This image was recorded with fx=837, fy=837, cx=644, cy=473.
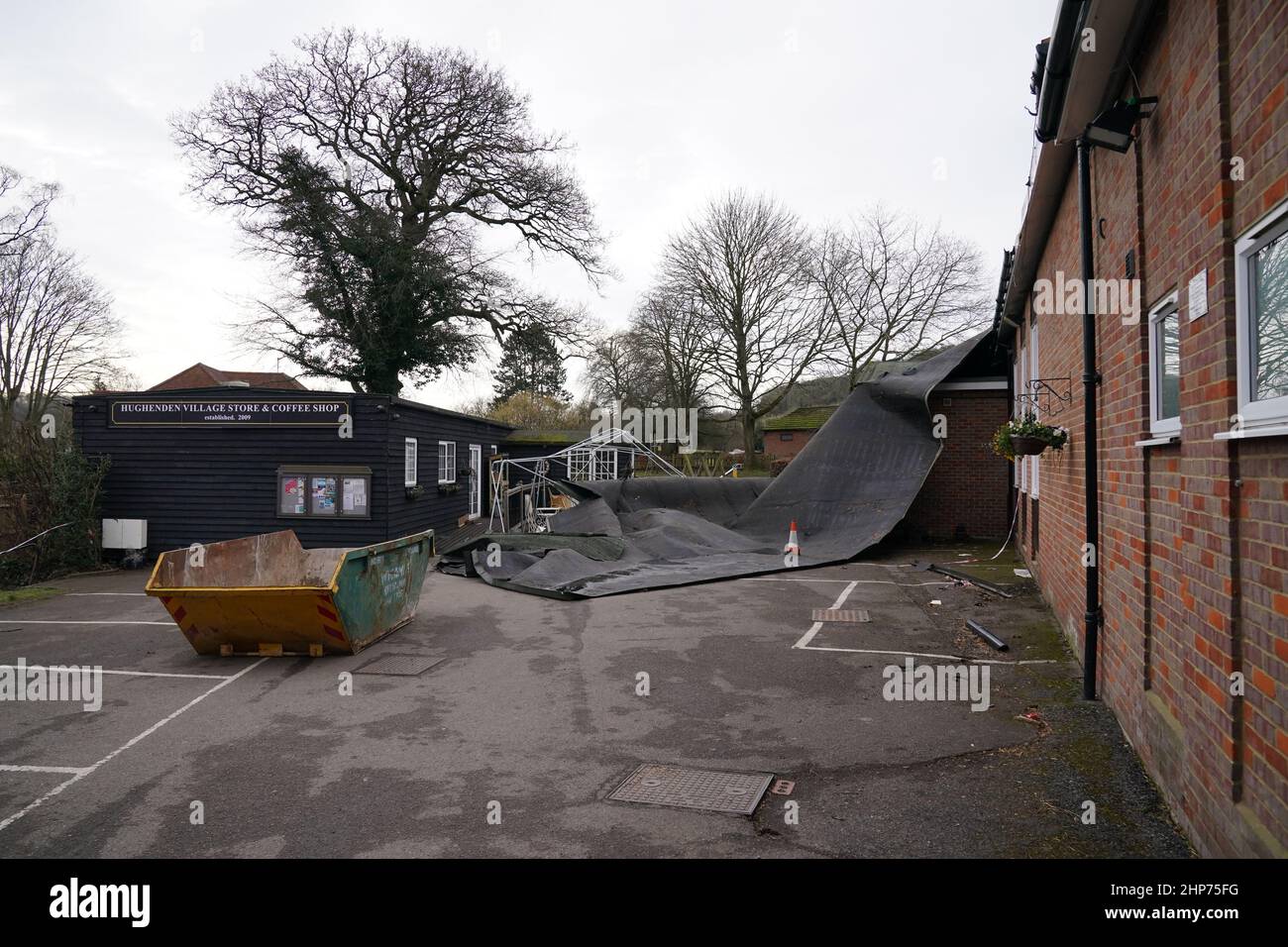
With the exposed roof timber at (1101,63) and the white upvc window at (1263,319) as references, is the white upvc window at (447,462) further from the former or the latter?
the white upvc window at (1263,319)

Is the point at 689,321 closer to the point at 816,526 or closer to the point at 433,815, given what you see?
the point at 816,526

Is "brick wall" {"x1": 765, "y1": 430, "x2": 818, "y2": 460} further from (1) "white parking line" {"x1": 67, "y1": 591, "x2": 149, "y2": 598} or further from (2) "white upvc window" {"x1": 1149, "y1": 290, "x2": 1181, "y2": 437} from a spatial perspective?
(2) "white upvc window" {"x1": 1149, "y1": 290, "x2": 1181, "y2": 437}

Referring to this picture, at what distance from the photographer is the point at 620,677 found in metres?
7.83

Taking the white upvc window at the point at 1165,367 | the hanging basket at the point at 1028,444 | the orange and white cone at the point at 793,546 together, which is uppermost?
the white upvc window at the point at 1165,367

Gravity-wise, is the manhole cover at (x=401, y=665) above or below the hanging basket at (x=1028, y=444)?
below

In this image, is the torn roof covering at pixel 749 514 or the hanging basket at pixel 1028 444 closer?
the hanging basket at pixel 1028 444

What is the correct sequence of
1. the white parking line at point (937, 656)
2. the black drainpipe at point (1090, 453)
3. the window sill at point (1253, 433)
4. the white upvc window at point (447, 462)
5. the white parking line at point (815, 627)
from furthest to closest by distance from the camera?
1. the white upvc window at point (447, 462)
2. the white parking line at point (815, 627)
3. the white parking line at point (937, 656)
4. the black drainpipe at point (1090, 453)
5. the window sill at point (1253, 433)

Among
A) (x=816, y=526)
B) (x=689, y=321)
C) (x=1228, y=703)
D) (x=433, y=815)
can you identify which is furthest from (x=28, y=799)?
(x=689, y=321)

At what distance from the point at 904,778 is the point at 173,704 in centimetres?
595

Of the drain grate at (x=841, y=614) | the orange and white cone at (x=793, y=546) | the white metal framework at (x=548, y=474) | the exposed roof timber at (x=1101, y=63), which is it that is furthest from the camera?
the white metal framework at (x=548, y=474)

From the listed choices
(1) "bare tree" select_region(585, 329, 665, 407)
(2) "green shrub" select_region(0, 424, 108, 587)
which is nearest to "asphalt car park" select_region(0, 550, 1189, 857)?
(2) "green shrub" select_region(0, 424, 108, 587)

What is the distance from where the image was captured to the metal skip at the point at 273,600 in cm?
823

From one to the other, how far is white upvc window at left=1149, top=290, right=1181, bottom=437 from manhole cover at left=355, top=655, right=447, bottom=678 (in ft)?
21.3

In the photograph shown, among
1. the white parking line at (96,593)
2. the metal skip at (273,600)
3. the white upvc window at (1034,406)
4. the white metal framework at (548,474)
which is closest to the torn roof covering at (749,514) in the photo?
the white metal framework at (548,474)
